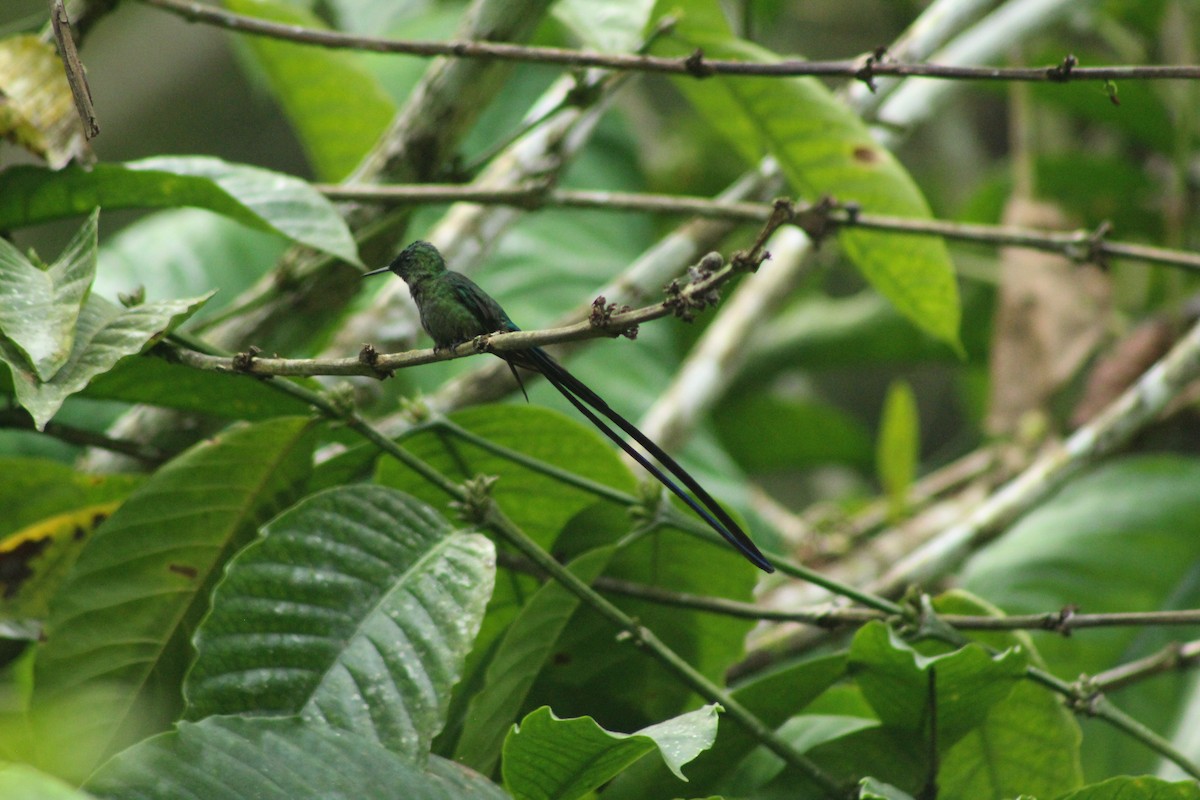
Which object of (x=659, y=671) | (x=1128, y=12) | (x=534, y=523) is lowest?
(x=659, y=671)

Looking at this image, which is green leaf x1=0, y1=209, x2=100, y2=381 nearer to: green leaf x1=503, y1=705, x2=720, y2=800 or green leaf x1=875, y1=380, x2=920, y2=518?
green leaf x1=503, y1=705, x2=720, y2=800

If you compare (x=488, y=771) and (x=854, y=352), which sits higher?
(x=854, y=352)

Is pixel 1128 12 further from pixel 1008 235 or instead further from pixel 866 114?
pixel 1008 235

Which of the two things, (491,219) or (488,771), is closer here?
(488,771)

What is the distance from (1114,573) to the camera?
188cm

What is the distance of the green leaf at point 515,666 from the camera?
38.9 inches

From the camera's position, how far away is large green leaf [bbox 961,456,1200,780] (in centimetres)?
171

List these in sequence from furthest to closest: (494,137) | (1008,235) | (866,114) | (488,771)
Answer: (494,137) → (866,114) → (1008,235) → (488,771)

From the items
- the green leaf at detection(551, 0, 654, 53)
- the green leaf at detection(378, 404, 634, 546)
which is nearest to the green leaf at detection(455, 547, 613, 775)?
the green leaf at detection(378, 404, 634, 546)

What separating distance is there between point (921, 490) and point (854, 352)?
1.62ft

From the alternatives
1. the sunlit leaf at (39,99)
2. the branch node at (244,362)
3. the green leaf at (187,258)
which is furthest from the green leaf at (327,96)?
the branch node at (244,362)

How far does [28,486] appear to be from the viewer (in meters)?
1.23

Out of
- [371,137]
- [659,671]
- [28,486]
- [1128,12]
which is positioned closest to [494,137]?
[371,137]

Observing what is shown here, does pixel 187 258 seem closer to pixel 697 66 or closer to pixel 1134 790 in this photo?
pixel 697 66
